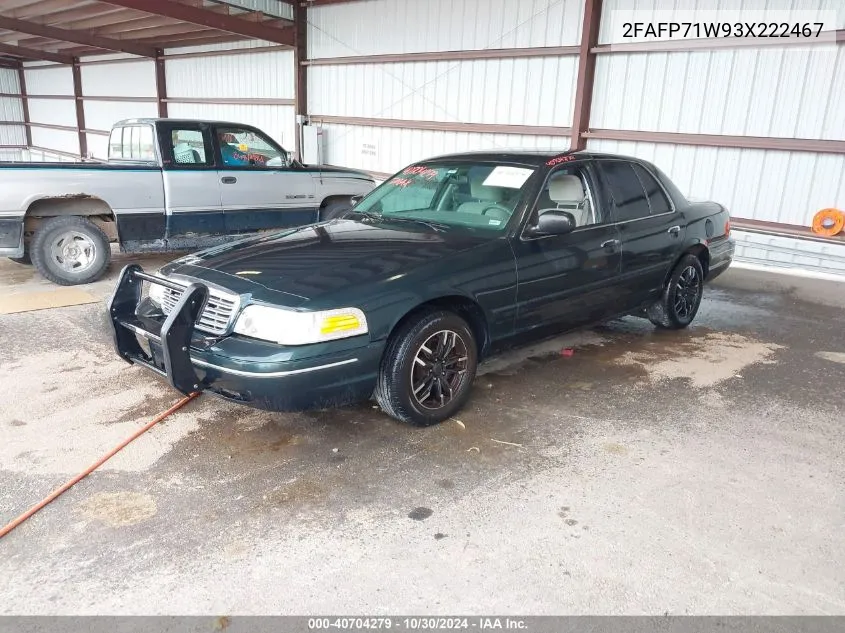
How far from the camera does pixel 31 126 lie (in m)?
26.5

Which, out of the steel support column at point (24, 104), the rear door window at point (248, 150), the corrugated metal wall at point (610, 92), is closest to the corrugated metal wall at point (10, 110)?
the steel support column at point (24, 104)

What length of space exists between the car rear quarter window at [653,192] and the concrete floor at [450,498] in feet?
4.27

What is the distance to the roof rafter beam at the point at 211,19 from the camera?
38.2 feet

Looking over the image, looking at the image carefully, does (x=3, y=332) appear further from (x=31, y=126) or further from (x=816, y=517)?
A: (x=31, y=126)

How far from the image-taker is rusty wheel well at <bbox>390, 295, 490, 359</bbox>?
3635 mm

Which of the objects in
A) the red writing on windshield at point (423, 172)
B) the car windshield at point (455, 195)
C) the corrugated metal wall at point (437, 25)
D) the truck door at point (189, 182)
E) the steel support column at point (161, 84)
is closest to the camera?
the car windshield at point (455, 195)

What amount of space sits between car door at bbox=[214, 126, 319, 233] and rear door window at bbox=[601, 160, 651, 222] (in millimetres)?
4559

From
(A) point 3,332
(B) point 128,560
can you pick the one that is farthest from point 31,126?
(B) point 128,560

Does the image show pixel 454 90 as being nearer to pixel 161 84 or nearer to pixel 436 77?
pixel 436 77

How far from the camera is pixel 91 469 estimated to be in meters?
3.34

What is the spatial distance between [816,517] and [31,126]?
30639 mm

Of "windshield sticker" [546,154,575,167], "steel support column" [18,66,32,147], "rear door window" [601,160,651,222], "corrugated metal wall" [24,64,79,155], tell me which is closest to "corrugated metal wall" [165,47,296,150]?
"corrugated metal wall" [24,64,79,155]

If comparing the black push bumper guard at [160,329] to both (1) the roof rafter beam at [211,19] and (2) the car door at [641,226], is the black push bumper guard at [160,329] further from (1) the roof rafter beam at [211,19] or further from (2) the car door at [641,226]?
(1) the roof rafter beam at [211,19]

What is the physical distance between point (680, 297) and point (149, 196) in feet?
18.4
